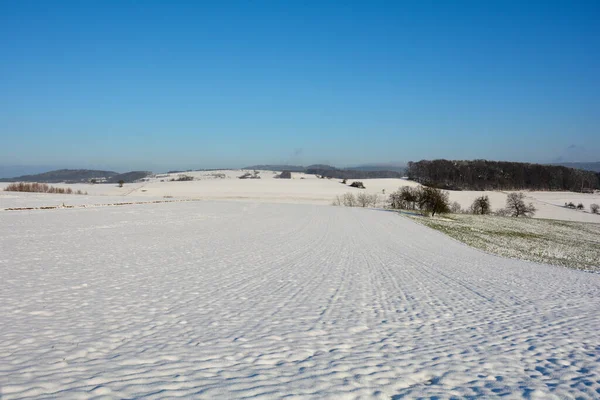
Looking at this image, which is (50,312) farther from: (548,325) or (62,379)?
(548,325)

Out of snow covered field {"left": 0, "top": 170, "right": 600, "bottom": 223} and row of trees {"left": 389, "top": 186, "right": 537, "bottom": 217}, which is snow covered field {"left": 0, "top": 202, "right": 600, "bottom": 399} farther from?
snow covered field {"left": 0, "top": 170, "right": 600, "bottom": 223}

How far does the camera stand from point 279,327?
32.2 feet

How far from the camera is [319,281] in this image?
16250 mm

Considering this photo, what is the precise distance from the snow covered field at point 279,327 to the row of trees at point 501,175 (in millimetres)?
146021

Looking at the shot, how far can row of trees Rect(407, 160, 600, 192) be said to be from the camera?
16038 cm

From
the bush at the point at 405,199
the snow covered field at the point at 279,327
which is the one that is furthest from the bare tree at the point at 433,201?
the snow covered field at the point at 279,327

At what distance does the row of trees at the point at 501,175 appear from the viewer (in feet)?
526

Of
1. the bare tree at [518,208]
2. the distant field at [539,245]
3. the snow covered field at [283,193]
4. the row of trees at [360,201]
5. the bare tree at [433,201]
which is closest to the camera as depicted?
the distant field at [539,245]

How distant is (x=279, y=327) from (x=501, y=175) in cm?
17825

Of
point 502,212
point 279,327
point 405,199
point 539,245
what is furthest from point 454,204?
point 279,327

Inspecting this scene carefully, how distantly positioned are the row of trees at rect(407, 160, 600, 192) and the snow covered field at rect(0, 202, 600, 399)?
146 meters

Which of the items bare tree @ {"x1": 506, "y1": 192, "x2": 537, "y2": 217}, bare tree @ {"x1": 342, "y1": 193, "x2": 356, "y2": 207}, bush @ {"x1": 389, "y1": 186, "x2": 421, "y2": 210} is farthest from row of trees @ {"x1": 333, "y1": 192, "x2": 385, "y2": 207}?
bare tree @ {"x1": 506, "y1": 192, "x2": 537, "y2": 217}

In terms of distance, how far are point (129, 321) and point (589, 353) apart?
10.7 meters

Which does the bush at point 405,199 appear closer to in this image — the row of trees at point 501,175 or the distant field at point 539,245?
the distant field at point 539,245
